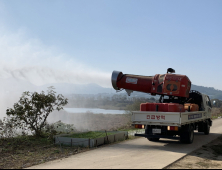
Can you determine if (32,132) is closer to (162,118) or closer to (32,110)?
(32,110)

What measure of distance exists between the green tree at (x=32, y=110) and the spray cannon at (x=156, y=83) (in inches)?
141

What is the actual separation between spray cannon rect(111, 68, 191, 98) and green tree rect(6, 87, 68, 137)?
3592 millimetres

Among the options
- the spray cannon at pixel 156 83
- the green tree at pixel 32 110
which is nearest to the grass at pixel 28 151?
the green tree at pixel 32 110

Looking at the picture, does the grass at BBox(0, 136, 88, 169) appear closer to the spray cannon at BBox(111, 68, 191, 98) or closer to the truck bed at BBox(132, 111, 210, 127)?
the truck bed at BBox(132, 111, 210, 127)

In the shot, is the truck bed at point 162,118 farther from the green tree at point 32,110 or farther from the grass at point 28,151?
the green tree at point 32,110

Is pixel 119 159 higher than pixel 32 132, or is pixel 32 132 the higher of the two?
pixel 32 132

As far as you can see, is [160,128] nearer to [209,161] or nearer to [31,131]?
[209,161]

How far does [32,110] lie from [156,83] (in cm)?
628

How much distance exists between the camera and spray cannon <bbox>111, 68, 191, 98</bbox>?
11.6 metres

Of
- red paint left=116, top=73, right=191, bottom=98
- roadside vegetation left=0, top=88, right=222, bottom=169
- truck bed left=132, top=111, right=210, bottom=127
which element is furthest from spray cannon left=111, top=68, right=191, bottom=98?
roadside vegetation left=0, top=88, right=222, bottom=169

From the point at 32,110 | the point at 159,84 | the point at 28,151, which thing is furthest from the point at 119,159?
the point at 32,110

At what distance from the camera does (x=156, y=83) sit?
39.5ft

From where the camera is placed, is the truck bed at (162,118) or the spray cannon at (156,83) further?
the spray cannon at (156,83)

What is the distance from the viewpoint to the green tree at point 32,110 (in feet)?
39.1
